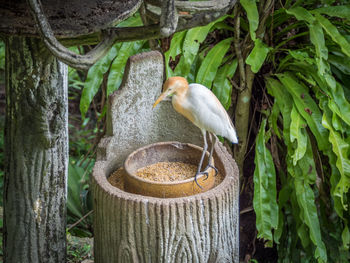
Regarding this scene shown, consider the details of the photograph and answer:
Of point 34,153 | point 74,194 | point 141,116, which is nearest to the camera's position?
point 34,153

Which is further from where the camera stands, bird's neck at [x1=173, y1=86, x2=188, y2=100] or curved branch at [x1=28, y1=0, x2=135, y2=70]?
bird's neck at [x1=173, y1=86, x2=188, y2=100]

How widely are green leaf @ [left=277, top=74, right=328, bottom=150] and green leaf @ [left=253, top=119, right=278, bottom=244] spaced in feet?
0.72

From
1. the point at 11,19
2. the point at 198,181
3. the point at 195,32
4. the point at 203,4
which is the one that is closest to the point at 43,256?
the point at 198,181

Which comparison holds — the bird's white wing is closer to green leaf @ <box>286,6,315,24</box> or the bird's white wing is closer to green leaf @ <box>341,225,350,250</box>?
green leaf @ <box>286,6,315,24</box>

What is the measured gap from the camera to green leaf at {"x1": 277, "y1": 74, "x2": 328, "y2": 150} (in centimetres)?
222

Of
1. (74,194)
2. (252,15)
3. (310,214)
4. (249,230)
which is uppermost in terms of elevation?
(252,15)

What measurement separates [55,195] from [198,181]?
567 millimetres

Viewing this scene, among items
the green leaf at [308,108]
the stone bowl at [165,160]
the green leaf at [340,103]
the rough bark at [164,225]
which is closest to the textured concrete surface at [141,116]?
the stone bowl at [165,160]

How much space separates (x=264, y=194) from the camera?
7.48 ft

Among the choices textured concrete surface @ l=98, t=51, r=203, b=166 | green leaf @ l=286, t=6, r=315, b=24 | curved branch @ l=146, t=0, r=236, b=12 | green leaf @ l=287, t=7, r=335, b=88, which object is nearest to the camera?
curved branch @ l=146, t=0, r=236, b=12

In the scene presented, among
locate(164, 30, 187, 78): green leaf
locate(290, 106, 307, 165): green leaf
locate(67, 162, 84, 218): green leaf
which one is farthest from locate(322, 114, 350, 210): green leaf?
locate(67, 162, 84, 218): green leaf

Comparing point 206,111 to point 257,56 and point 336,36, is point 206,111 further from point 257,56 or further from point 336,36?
point 336,36

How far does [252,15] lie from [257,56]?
0.21 metres

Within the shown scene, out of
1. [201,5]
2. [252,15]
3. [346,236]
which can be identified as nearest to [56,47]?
[201,5]
